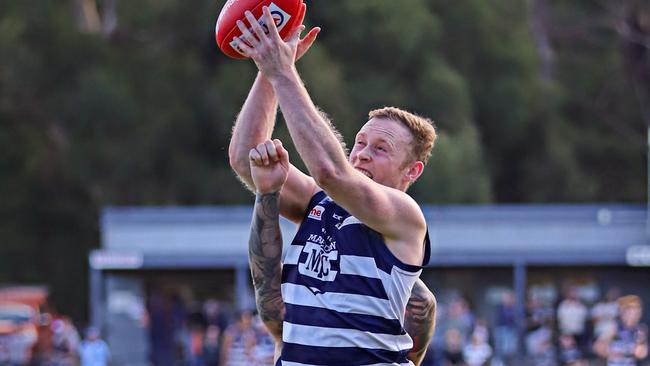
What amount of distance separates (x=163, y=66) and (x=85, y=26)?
3752mm

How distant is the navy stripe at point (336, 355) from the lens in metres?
4.64

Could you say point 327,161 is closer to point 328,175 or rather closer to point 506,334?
point 328,175

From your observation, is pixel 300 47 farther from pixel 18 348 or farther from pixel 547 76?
pixel 547 76

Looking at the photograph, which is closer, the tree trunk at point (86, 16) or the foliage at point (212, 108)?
the foliage at point (212, 108)

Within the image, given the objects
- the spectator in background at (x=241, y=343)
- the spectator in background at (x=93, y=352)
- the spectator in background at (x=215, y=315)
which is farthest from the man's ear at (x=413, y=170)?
the spectator in background at (x=215, y=315)

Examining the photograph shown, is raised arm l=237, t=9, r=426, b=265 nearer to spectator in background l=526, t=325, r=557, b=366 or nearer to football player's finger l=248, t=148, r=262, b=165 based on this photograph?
football player's finger l=248, t=148, r=262, b=165

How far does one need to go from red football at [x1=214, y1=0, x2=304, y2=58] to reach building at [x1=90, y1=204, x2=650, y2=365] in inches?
768

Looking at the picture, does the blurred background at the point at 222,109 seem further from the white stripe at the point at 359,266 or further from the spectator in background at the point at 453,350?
the white stripe at the point at 359,266

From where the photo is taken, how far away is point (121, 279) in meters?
25.9

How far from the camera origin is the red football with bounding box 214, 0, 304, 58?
4.77 metres

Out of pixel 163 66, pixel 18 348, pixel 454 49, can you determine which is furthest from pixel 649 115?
pixel 18 348

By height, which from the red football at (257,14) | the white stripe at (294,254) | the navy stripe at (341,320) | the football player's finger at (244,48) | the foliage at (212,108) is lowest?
the navy stripe at (341,320)

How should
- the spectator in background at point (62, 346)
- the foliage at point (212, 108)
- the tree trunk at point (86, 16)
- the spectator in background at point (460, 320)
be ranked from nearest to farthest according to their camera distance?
the spectator in background at point (460, 320), the spectator in background at point (62, 346), the foliage at point (212, 108), the tree trunk at point (86, 16)

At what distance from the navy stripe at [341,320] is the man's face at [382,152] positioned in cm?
56
